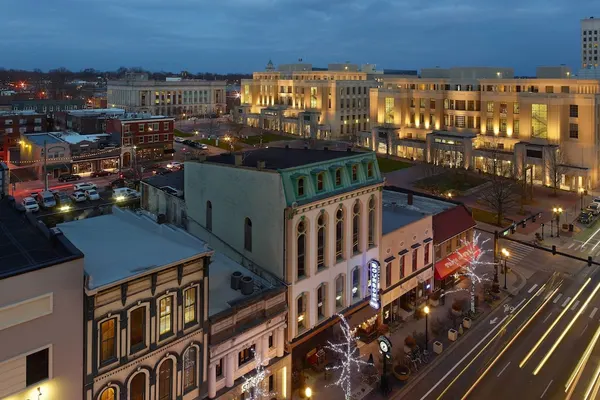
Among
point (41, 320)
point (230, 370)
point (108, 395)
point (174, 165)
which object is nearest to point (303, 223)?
point (230, 370)

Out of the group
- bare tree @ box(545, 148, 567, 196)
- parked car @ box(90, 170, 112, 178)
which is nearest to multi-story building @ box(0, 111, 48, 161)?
parked car @ box(90, 170, 112, 178)

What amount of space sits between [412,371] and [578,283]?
22450 millimetres

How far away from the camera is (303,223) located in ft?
91.8

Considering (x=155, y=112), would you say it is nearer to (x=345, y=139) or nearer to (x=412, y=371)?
(x=345, y=139)

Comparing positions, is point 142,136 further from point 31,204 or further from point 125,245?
point 125,245

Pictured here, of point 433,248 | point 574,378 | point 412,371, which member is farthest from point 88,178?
point 574,378

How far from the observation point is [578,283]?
42.7 metres

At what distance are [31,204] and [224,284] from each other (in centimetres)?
4867

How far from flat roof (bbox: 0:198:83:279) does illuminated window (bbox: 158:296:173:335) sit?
15.4 ft

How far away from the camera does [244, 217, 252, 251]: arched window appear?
2973cm

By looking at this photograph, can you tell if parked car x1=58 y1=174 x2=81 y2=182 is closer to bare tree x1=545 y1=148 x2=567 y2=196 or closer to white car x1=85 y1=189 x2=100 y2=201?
white car x1=85 y1=189 x2=100 y2=201

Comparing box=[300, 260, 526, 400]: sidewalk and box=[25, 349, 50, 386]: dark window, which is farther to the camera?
box=[300, 260, 526, 400]: sidewalk

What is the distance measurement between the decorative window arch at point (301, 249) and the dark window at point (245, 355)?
5066 millimetres

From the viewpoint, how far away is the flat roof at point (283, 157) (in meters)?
29.9
